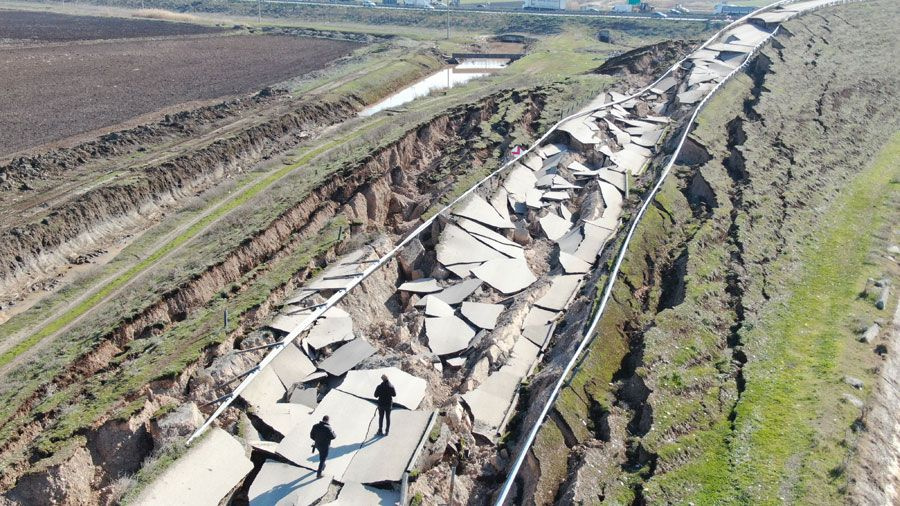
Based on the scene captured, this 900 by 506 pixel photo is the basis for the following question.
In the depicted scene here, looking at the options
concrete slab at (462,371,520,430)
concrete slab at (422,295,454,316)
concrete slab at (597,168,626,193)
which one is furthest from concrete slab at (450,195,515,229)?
concrete slab at (462,371,520,430)

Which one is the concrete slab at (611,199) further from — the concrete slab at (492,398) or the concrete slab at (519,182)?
the concrete slab at (492,398)

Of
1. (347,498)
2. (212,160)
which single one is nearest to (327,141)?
(212,160)

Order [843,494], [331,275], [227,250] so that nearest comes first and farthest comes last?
[843,494], [331,275], [227,250]

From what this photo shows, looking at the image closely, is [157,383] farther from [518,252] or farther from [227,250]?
A: [518,252]

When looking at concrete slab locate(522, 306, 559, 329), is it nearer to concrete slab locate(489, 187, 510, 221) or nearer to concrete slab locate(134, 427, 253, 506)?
concrete slab locate(489, 187, 510, 221)

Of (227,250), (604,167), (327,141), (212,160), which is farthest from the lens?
(327,141)
